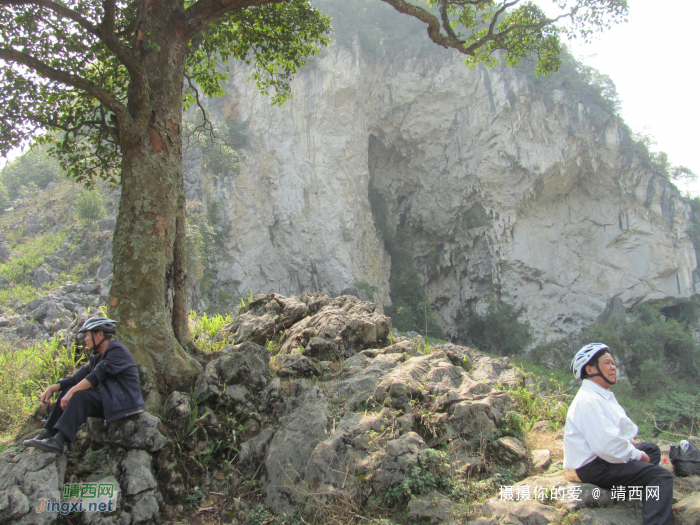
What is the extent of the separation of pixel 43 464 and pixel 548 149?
103 ft

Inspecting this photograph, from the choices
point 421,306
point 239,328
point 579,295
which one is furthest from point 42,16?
point 579,295

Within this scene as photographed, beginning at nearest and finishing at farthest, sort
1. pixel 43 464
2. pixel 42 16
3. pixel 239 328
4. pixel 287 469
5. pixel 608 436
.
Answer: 1. pixel 608 436
2. pixel 43 464
3. pixel 287 469
4. pixel 42 16
5. pixel 239 328

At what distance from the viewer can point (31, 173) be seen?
25.3m

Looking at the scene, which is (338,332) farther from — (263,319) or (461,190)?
(461,190)

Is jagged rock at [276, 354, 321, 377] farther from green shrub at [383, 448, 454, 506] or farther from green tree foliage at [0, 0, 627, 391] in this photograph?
green shrub at [383, 448, 454, 506]

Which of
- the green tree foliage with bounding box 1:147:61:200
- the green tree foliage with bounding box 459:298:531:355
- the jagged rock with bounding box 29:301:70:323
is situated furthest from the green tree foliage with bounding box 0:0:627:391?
the green tree foliage with bounding box 459:298:531:355

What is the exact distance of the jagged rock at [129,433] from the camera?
3.37 m

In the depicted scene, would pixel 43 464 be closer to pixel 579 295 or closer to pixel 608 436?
pixel 608 436

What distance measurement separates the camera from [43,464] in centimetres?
306

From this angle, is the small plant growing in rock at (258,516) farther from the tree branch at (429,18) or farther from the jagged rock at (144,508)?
the tree branch at (429,18)

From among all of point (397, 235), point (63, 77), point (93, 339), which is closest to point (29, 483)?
point (93, 339)

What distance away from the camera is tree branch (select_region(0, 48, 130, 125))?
4.04 metres

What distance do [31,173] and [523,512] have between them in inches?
1218

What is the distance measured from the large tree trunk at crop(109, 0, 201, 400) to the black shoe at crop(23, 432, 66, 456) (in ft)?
2.81
